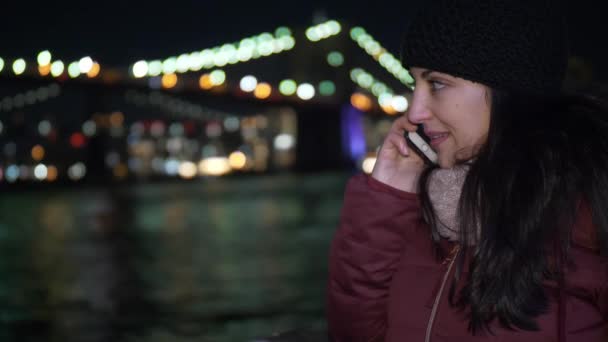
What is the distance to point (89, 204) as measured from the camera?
17.4m

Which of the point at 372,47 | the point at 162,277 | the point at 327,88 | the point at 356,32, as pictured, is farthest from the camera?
the point at 356,32

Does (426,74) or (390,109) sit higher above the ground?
(426,74)

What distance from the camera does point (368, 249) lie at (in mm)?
1273

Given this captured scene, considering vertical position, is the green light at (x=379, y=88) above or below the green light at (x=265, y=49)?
below

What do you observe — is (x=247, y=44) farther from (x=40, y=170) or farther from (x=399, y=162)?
(x=399, y=162)

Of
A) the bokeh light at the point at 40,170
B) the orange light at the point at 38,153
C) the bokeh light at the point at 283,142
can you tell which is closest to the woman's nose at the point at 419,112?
the bokeh light at the point at 283,142

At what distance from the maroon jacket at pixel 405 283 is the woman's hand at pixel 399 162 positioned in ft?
0.08

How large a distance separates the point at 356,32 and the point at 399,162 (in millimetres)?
48300

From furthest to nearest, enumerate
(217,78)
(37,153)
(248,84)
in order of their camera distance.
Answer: (37,153), (217,78), (248,84)

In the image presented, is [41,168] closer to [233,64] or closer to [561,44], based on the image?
[233,64]

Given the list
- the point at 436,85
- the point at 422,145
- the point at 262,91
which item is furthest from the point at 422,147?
the point at 262,91

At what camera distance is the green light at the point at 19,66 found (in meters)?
26.5

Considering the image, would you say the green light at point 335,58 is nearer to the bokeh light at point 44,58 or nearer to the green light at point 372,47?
the green light at point 372,47

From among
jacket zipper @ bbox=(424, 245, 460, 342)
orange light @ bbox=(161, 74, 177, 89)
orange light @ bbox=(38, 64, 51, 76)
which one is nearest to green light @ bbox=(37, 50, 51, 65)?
orange light @ bbox=(38, 64, 51, 76)
